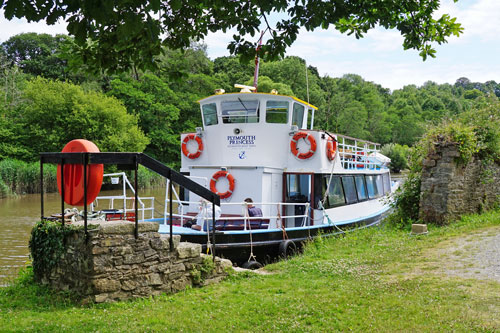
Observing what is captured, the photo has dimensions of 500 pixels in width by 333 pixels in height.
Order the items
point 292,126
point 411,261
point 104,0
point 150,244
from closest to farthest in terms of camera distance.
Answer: point 104,0, point 150,244, point 411,261, point 292,126

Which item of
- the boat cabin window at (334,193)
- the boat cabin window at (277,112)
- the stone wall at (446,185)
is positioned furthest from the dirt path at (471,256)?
the boat cabin window at (277,112)

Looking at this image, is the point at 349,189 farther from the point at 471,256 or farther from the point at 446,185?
the point at 471,256

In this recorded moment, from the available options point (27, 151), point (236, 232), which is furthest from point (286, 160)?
point (27, 151)

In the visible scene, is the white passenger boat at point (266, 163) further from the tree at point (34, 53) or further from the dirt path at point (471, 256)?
the tree at point (34, 53)

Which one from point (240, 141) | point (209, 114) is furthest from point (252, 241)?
point (209, 114)

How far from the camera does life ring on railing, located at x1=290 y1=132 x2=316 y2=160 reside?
11461 mm

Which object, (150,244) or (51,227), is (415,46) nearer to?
(150,244)

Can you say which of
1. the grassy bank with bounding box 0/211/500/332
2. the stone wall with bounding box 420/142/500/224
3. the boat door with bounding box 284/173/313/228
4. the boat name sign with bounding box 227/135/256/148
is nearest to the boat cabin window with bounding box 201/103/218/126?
the boat name sign with bounding box 227/135/256/148

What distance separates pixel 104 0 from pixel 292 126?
8792mm

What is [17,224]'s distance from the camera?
17.8 meters

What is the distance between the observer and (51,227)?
6027mm

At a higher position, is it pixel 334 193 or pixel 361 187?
pixel 361 187

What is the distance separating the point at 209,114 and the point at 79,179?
6.74 metres

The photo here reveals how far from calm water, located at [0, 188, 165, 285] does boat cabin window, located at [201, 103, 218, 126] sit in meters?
2.64
